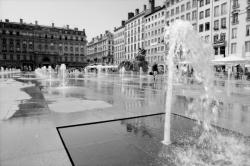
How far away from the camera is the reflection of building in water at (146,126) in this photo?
4859mm

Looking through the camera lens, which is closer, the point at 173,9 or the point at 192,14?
the point at 192,14

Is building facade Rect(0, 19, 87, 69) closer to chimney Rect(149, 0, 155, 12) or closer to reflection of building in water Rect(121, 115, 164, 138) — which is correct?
chimney Rect(149, 0, 155, 12)

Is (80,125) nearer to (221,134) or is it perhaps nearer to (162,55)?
(221,134)

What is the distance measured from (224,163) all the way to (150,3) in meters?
75.4

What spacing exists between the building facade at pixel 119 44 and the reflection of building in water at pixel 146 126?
84998mm

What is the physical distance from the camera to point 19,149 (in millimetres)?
3828

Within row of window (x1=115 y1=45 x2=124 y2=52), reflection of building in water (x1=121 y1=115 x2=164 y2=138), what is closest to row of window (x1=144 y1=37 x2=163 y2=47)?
row of window (x1=115 y1=45 x2=124 y2=52)

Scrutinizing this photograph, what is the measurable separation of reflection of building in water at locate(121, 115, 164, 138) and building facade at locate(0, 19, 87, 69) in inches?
3578

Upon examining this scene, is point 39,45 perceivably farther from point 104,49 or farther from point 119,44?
point 119,44

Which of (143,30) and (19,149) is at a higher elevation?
(143,30)

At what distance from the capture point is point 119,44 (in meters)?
95.2

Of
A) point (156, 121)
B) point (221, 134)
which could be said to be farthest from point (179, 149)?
point (156, 121)

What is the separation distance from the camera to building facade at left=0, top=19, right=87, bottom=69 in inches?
3410

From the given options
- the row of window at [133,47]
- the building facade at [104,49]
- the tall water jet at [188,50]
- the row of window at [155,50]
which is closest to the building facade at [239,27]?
the row of window at [155,50]
